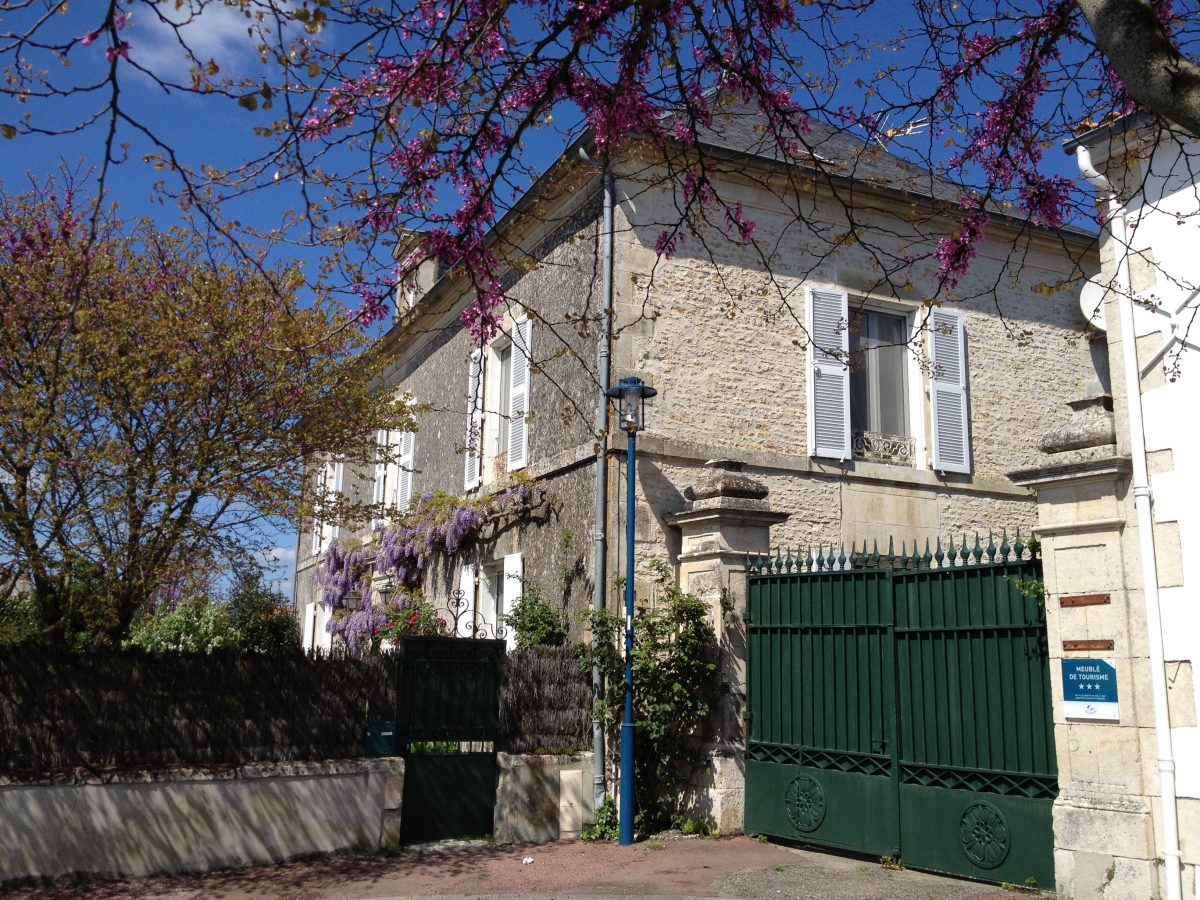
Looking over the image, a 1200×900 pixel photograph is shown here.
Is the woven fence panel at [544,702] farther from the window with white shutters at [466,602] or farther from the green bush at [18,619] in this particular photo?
the green bush at [18,619]

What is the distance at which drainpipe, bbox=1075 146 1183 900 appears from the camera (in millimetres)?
5340

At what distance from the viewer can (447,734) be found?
8086 mm

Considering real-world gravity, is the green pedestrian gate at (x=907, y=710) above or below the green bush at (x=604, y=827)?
above

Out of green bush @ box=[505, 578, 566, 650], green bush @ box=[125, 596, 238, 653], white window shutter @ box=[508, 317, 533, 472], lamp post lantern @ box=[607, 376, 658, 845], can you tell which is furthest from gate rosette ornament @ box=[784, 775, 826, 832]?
green bush @ box=[125, 596, 238, 653]

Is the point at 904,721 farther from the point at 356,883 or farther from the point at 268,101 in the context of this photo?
the point at 268,101

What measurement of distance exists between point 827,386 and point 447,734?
4.79 m

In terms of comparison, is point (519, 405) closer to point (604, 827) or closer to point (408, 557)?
point (408, 557)

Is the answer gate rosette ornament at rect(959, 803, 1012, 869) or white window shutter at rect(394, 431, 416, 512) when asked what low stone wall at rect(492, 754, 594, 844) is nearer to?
gate rosette ornament at rect(959, 803, 1012, 869)

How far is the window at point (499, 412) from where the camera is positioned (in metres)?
11.3

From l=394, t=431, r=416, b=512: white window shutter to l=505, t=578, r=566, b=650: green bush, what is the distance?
4742mm

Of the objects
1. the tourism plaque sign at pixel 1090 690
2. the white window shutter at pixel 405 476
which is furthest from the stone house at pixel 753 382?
the tourism plaque sign at pixel 1090 690

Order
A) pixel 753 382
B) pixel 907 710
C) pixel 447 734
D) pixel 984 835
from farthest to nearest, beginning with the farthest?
pixel 753 382, pixel 447 734, pixel 907 710, pixel 984 835

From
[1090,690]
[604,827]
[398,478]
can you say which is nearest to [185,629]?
[398,478]

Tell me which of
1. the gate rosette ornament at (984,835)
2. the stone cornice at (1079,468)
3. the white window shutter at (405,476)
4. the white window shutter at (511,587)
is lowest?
the gate rosette ornament at (984,835)
